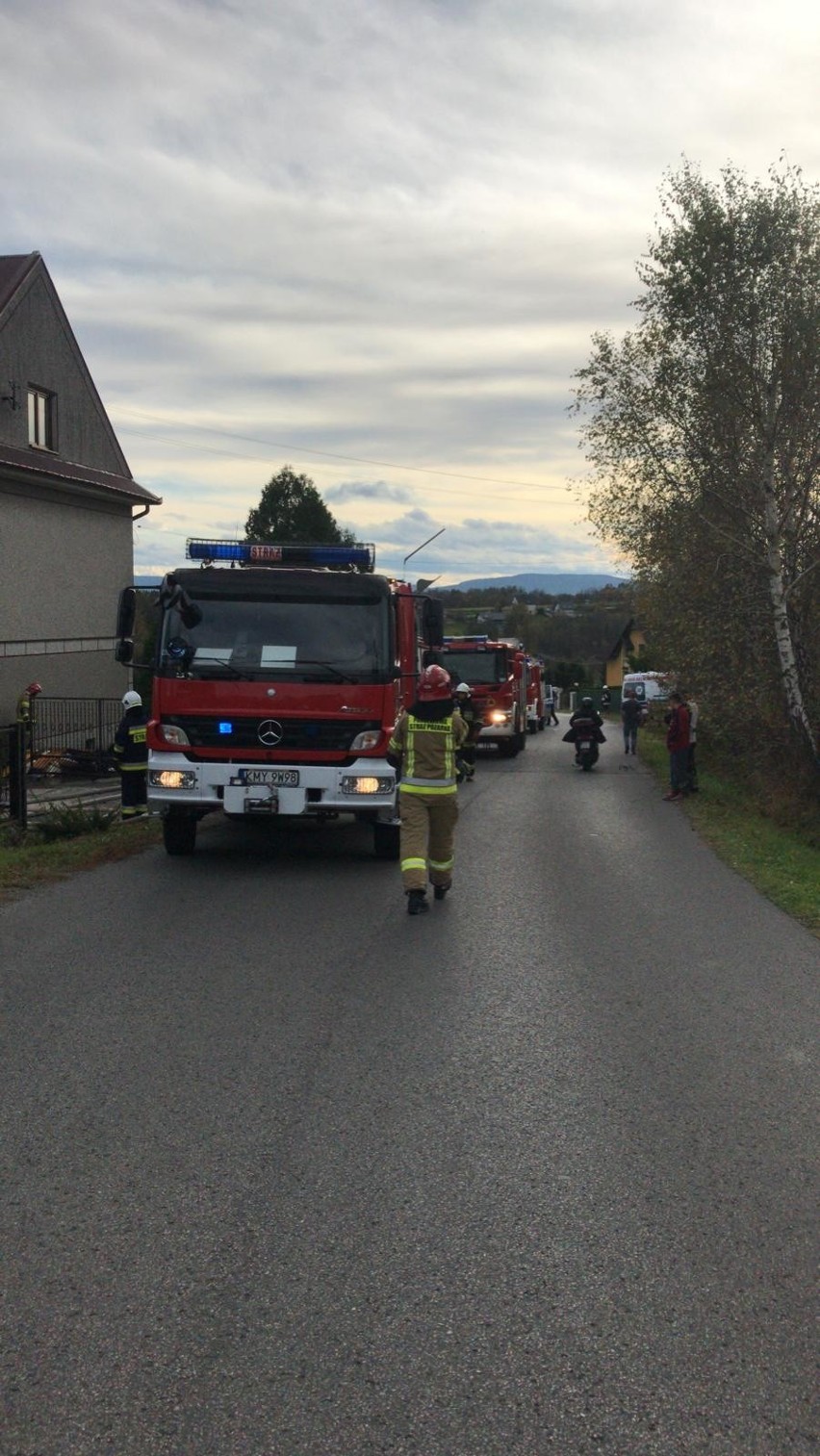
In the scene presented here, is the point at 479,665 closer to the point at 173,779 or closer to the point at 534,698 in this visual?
the point at 534,698

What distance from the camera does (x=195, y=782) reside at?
11.6 meters

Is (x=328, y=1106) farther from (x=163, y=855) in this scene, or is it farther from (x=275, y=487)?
(x=275, y=487)

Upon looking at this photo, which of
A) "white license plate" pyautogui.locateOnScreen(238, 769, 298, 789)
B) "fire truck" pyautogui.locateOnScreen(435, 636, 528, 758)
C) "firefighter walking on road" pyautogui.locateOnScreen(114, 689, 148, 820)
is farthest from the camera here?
"fire truck" pyautogui.locateOnScreen(435, 636, 528, 758)

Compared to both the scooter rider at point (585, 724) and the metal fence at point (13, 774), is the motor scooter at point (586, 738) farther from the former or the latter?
the metal fence at point (13, 774)

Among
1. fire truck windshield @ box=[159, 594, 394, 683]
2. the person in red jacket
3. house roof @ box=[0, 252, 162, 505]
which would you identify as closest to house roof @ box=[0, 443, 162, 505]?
house roof @ box=[0, 252, 162, 505]

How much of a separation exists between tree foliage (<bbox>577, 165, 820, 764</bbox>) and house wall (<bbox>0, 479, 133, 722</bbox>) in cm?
1216

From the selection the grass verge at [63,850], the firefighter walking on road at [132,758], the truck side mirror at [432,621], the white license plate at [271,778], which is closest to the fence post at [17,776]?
the grass verge at [63,850]

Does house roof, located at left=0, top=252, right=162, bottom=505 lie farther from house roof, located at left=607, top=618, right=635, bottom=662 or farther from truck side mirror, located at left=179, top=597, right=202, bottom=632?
house roof, located at left=607, top=618, right=635, bottom=662

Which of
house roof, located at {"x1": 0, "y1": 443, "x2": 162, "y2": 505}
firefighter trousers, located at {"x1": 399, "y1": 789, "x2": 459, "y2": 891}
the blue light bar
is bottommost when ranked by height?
firefighter trousers, located at {"x1": 399, "y1": 789, "x2": 459, "y2": 891}

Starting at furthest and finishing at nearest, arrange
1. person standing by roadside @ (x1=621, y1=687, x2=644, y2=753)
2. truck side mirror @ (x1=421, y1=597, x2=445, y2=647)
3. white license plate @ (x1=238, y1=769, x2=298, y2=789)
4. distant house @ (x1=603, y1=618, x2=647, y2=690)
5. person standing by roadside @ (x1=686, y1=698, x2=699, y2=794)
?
distant house @ (x1=603, y1=618, x2=647, y2=690) → person standing by roadside @ (x1=621, y1=687, x2=644, y2=753) → person standing by roadside @ (x1=686, y1=698, x2=699, y2=794) → truck side mirror @ (x1=421, y1=597, x2=445, y2=647) → white license plate @ (x1=238, y1=769, x2=298, y2=789)

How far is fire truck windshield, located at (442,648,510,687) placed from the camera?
3133 cm

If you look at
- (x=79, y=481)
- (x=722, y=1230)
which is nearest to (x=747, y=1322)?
(x=722, y=1230)

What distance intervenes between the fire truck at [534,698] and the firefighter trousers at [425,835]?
28.3 meters

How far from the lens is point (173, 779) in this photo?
11.7 m
